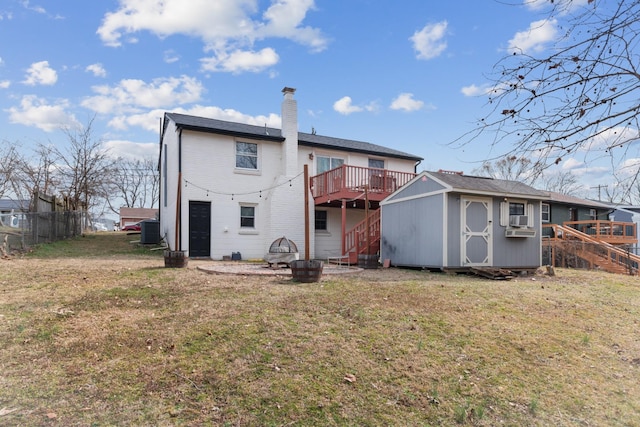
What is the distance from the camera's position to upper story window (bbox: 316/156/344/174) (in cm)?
1727

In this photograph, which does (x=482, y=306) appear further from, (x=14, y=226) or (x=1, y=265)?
(x=14, y=226)

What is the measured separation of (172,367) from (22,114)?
23225 mm

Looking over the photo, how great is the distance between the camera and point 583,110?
290 cm

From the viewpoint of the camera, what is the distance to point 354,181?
50.2 feet

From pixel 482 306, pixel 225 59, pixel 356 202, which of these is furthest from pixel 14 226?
pixel 482 306

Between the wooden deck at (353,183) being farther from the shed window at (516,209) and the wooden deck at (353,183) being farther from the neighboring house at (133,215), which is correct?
the neighboring house at (133,215)

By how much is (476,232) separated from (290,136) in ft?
27.8

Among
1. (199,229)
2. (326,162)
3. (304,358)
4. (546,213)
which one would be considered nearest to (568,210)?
(546,213)

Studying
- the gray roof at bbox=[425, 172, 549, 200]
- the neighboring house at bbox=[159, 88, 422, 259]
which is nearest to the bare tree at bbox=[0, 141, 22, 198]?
the neighboring house at bbox=[159, 88, 422, 259]

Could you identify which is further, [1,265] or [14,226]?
[14,226]

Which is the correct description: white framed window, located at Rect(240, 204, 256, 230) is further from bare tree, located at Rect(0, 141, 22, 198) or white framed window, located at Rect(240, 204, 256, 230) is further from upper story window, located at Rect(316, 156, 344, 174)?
bare tree, located at Rect(0, 141, 22, 198)

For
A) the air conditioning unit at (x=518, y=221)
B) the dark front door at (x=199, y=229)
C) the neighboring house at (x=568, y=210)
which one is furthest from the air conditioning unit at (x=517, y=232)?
the neighboring house at (x=568, y=210)

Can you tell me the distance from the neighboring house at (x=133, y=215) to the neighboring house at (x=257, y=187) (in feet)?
97.7

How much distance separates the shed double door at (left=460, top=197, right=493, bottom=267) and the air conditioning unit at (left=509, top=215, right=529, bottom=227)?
75 cm
